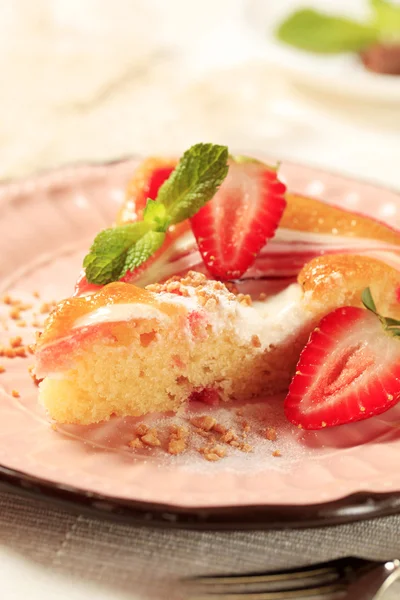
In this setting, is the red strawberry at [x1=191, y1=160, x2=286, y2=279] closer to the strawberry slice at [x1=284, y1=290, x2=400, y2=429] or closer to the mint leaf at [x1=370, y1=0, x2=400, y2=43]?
the strawberry slice at [x1=284, y1=290, x2=400, y2=429]

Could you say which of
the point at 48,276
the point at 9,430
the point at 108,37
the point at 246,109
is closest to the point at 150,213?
the point at 48,276

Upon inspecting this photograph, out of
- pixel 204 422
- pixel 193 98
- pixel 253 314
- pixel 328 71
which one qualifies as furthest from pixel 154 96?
pixel 204 422

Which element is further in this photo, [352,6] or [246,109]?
[352,6]

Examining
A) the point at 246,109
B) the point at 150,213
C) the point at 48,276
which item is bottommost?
the point at 246,109

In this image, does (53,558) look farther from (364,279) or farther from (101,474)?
(364,279)

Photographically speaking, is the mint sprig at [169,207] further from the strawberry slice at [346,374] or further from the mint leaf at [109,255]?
the strawberry slice at [346,374]

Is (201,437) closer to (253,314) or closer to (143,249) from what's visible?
(253,314)

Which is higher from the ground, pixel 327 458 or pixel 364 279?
pixel 364 279

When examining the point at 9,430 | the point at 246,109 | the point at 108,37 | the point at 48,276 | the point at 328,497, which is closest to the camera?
the point at 328,497
